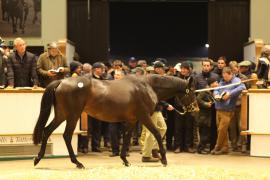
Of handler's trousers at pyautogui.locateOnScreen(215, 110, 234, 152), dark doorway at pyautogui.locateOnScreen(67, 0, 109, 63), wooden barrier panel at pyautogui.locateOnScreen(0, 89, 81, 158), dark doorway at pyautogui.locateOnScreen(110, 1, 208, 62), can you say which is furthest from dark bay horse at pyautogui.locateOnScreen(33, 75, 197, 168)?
dark doorway at pyautogui.locateOnScreen(110, 1, 208, 62)

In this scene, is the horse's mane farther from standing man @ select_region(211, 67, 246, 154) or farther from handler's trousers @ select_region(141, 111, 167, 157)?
standing man @ select_region(211, 67, 246, 154)

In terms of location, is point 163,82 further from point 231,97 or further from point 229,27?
point 229,27

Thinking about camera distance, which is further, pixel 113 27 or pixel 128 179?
pixel 113 27

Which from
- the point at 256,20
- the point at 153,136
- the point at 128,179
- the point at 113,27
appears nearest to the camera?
the point at 128,179

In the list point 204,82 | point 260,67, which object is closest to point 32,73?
point 204,82

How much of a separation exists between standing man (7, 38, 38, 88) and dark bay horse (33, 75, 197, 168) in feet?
5.18

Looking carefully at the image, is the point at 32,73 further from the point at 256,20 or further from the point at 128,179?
the point at 256,20

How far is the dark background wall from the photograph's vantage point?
15.7 m

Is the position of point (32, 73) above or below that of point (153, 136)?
above

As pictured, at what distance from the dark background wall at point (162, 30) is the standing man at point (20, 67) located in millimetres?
6681

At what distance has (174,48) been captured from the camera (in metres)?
17.0

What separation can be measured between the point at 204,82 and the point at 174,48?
24.3 feet

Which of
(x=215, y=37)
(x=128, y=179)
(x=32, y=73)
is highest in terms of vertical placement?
(x=215, y=37)

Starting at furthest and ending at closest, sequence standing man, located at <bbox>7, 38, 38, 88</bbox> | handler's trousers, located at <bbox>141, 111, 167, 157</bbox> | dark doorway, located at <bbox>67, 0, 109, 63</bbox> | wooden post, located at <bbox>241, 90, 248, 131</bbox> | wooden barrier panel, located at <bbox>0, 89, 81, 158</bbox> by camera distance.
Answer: dark doorway, located at <bbox>67, 0, 109, 63</bbox> → wooden post, located at <bbox>241, 90, 248, 131</bbox> → standing man, located at <bbox>7, 38, 38, 88</bbox> → wooden barrier panel, located at <bbox>0, 89, 81, 158</bbox> → handler's trousers, located at <bbox>141, 111, 167, 157</bbox>
